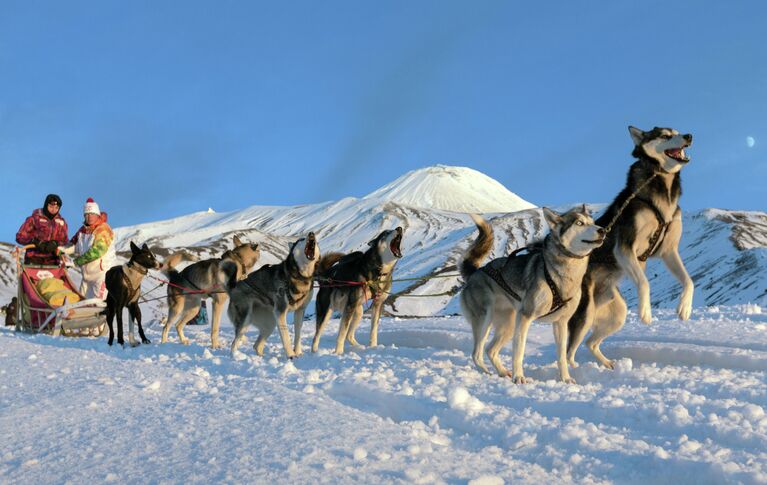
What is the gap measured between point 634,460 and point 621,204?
305cm

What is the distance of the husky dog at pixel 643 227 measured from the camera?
18.3ft

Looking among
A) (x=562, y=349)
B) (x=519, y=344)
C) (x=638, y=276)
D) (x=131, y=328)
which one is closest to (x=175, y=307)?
(x=131, y=328)

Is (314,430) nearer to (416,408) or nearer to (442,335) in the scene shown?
(416,408)

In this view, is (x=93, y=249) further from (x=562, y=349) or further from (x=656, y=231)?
(x=656, y=231)

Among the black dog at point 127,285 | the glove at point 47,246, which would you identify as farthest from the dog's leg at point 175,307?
the glove at point 47,246

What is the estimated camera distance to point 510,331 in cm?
639

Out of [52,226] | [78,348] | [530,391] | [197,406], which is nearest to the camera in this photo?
[197,406]

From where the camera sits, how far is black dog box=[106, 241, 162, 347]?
8.99 metres

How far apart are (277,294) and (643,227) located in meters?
4.27

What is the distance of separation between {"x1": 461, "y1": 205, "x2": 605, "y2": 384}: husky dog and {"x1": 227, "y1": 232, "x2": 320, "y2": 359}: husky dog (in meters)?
2.13

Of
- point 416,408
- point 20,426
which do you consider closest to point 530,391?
point 416,408

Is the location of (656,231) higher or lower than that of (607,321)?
higher

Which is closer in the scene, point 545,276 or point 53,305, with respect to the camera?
point 545,276

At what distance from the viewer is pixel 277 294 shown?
777cm
